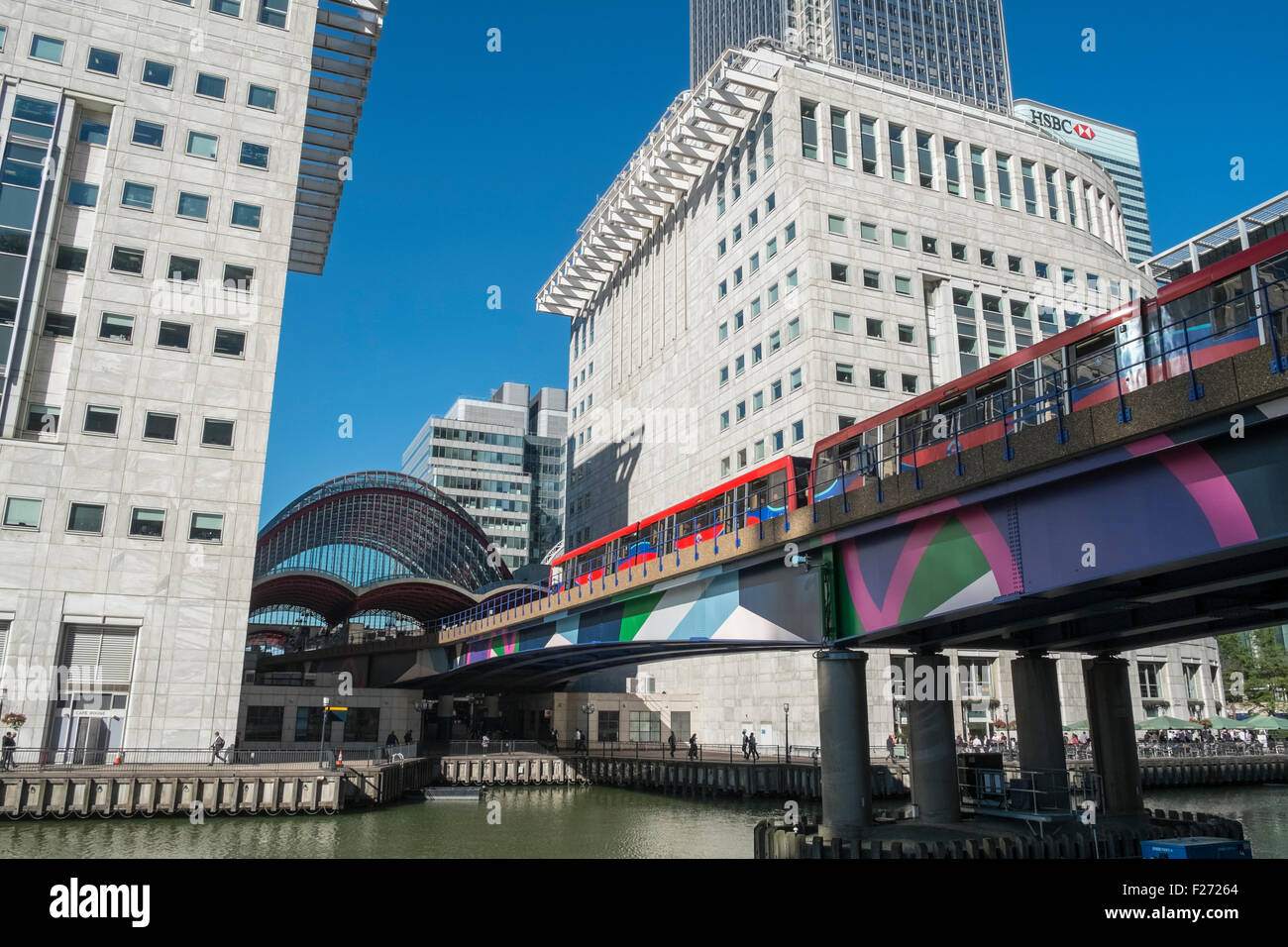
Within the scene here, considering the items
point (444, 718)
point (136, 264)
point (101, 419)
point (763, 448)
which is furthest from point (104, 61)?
point (444, 718)

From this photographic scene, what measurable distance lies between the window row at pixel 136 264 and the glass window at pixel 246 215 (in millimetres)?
2537

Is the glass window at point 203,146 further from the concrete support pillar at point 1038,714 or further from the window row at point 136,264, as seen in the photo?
the concrete support pillar at point 1038,714

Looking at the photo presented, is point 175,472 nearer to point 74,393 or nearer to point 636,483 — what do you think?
point 74,393

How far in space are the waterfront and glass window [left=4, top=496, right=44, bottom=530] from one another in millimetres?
16057

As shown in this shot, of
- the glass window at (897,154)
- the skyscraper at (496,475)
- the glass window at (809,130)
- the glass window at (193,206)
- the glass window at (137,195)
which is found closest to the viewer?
the glass window at (137,195)

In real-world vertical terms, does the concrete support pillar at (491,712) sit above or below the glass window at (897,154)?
below

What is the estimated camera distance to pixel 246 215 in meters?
53.7

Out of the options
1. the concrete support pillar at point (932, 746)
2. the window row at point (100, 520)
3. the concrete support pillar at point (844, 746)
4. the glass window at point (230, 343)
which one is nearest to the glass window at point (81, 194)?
the glass window at point (230, 343)

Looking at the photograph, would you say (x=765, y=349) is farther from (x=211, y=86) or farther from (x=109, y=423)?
(x=109, y=423)

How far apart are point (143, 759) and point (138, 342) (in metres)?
21.2

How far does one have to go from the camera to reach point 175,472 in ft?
161

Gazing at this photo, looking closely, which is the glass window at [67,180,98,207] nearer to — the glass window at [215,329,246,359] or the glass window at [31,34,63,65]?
the glass window at [31,34,63,65]

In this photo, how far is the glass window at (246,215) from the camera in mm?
53438

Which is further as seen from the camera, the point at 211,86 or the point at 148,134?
the point at 211,86
